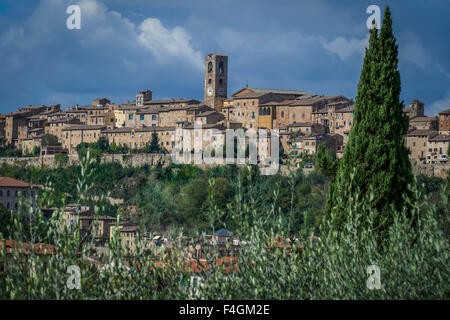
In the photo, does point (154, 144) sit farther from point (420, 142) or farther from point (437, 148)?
point (437, 148)

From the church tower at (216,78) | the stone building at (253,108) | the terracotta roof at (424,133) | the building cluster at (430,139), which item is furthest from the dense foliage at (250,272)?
the church tower at (216,78)

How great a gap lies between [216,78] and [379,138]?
55.7 m

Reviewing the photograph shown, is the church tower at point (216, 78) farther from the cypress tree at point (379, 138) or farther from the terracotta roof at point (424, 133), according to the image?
the cypress tree at point (379, 138)

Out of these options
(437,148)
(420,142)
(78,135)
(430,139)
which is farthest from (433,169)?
(78,135)

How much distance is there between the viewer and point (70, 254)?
7.59 meters

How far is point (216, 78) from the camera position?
218 feet

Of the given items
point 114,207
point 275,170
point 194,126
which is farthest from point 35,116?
point 275,170

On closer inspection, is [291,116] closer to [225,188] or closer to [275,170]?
[275,170]

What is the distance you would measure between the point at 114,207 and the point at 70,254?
41.7m

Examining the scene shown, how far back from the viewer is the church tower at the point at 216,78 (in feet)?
216

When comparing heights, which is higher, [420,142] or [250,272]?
[420,142]

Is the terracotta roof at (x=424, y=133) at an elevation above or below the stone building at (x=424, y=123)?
below

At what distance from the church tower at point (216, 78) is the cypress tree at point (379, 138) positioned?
176 feet

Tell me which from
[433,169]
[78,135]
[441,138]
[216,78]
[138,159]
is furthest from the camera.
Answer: [216,78]
